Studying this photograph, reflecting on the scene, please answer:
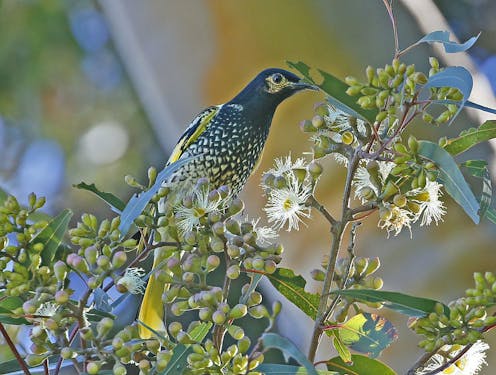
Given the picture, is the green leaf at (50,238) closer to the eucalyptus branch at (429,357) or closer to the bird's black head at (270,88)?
the eucalyptus branch at (429,357)

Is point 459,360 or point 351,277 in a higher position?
point 351,277

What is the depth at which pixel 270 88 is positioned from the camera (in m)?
1.93

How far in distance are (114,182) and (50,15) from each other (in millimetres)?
1025

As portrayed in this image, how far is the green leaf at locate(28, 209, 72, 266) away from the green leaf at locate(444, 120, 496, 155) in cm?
54

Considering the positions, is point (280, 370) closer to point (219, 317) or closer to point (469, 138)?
point (219, 317)

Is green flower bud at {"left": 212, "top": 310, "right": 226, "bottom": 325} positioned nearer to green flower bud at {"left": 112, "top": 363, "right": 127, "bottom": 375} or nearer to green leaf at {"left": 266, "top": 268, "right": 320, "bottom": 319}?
green flower bud at {"left": 112, "top": 363, "right": 127, "bottom": 375}

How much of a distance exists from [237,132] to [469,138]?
91 centimetres

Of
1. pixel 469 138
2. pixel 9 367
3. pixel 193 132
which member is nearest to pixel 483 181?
pixel 469 138

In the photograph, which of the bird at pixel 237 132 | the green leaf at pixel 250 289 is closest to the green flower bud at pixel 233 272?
the green leaf at pixel 250 289

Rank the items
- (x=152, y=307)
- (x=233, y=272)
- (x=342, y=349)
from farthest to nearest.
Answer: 1. (x=152, y=307)
2. (x=342, y=349)
3. (x=233, y=272)

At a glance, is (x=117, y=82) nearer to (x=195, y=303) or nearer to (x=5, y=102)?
(x=5, y=102)

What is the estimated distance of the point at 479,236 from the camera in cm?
189

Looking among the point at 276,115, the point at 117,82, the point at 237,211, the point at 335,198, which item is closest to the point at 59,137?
the point at 117,82

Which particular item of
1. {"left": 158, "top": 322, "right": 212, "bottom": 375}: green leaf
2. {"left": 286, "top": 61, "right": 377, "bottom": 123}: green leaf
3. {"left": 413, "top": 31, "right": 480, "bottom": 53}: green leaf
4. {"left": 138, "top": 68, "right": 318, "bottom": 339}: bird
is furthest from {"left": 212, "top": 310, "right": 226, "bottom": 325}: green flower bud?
{"left": 138, "top": 68, "right": 318, "bottom": 339}: bird
